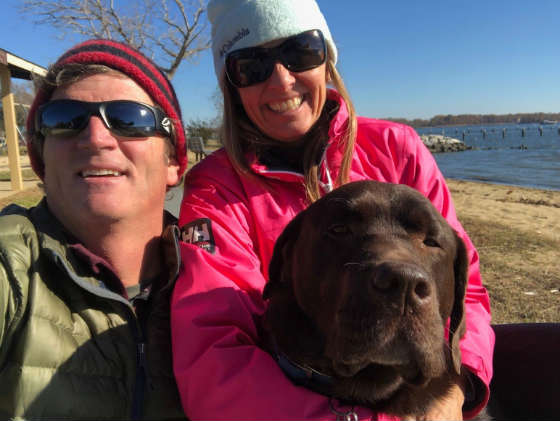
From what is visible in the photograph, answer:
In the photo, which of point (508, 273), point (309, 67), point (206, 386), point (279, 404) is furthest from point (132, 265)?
point (508, 273)

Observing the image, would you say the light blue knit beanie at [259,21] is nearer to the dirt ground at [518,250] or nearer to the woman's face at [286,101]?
the woman's face at [286,101]

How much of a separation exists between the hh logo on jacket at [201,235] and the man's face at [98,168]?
0.26m

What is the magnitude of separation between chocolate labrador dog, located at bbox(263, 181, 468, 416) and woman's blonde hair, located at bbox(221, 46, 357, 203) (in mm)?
429

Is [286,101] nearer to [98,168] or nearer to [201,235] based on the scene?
[201,235]

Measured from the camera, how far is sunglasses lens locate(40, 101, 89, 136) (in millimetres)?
2076

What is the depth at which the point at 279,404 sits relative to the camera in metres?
1.81

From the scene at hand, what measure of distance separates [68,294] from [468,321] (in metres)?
2.05

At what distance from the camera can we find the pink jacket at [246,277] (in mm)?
1849

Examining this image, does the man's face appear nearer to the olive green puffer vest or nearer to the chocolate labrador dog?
the olive green puffer vest

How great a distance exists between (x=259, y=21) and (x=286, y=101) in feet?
1.65

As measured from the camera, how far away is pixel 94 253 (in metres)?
2.20

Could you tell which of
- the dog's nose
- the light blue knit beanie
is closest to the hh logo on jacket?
the dog's nose

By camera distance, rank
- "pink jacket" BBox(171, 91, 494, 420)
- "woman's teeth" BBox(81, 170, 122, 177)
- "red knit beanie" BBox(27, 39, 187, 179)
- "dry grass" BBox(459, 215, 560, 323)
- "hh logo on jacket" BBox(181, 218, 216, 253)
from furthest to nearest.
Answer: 1. "dry grass" BBox(459, 215, 560, 323)
2. "hh logo on jacket" BBox(181, 218, 216, 253)
3. "red knit beanie" BBox(27, 39, 187, 179)
4. "woman's teeth" BBox(81, 170, 122, 177)
5. "pink jacket" BBox(171, 91, 494, 420)

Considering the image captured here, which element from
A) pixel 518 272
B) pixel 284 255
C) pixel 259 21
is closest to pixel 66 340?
pixel 284 255
